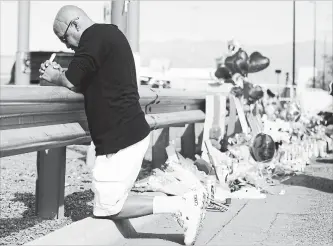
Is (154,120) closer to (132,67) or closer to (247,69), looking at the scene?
(132,67)

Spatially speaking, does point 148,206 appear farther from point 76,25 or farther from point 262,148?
point 262,148

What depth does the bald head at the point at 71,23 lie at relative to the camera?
13.9 feet

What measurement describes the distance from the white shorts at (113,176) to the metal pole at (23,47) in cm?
1077

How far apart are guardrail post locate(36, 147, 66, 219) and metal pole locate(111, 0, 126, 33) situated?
1.64 metres

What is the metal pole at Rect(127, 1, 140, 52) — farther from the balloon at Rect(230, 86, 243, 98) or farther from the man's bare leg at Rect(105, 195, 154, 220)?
the balloon at Rect(230, 86, 243, 98)

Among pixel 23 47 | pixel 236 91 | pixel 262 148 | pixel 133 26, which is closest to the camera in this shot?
pixel 133 26

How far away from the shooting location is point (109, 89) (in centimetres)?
424

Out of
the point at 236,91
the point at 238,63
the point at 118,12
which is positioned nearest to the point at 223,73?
the point at 238,63

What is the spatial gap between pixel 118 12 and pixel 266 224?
2.45 m

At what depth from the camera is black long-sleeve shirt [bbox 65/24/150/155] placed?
412 cm

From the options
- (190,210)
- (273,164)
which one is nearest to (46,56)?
(273,164)

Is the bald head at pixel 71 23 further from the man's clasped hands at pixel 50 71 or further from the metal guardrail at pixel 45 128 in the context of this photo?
the metal guardrail at pixel 45 128

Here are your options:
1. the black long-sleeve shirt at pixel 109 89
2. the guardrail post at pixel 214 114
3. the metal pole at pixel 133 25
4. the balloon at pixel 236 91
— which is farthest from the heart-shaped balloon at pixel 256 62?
the black long-sleeve shirt at pixel 109 89

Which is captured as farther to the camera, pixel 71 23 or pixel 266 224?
pixel 266 224
